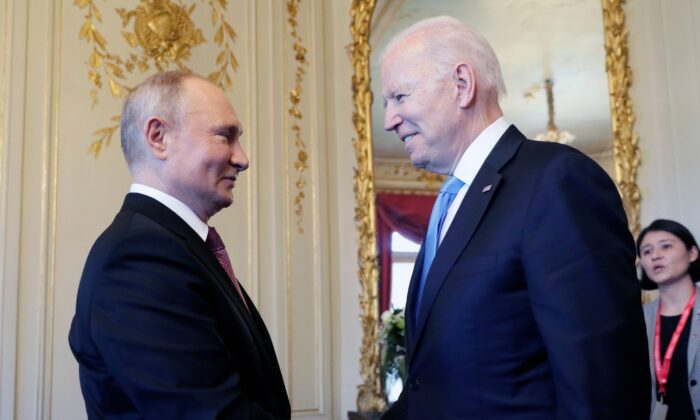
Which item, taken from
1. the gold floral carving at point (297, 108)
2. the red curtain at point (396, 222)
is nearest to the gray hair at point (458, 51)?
the red curtain at point (396, 222)

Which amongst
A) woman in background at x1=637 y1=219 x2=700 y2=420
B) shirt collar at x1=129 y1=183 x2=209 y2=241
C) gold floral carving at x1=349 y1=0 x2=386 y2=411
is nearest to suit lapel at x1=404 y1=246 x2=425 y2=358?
shirt collar at x1=129 y1=183 x2=209 y2=241

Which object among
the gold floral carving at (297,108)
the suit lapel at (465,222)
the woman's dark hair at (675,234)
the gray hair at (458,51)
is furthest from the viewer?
the gold floral carving at (297,108)

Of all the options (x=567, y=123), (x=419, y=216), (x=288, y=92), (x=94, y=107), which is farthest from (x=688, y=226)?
(x=94, y=107)

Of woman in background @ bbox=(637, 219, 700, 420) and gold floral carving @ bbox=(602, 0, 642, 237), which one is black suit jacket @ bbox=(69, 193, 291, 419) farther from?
gold floral carving @ bbox=(602, 0, 642, 237)

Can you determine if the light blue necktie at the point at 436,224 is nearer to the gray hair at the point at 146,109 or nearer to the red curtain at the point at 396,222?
the gray hair at the point at 146,109

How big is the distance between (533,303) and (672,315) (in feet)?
7.09

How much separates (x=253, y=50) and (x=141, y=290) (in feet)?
8.99

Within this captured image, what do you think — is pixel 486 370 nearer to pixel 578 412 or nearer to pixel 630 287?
pixel 578 412

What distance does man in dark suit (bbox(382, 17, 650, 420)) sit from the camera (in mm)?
1417

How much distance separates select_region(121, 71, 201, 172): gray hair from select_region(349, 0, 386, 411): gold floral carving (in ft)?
7.73

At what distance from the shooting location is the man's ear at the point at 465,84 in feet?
5.58

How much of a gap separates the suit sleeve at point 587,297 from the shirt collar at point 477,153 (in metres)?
0.22

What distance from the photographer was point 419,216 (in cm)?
401

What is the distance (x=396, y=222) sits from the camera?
405cm
